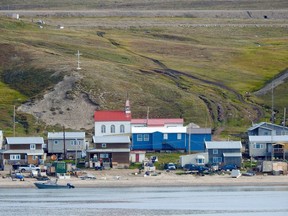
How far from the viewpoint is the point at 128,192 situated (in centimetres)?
10206

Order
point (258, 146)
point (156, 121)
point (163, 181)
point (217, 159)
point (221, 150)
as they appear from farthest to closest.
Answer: point (156, 121), point (258, 146), point (217, 159), point (221, 150), point (163, 181)

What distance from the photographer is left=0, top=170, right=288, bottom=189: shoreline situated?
102375 mm

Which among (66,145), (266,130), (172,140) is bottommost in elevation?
(66,145)

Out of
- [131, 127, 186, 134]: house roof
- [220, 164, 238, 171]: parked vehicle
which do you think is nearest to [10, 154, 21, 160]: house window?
[131, 127, 186, 134]: house roof

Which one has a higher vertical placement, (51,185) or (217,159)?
(217,159)

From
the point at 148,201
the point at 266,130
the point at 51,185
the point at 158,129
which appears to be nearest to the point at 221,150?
the point at 266,130

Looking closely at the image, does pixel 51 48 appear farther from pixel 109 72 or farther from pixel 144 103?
pixel 144 103

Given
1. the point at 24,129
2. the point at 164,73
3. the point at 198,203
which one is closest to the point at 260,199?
the point at 198,203

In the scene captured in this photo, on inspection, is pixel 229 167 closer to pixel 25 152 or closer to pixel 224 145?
pixel 224 145

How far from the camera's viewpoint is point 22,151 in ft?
364

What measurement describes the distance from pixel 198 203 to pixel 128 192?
27.2 feet

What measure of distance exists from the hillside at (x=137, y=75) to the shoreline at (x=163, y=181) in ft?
58.5

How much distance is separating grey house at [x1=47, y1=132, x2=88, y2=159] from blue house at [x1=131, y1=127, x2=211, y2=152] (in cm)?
510

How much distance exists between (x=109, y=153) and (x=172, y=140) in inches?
299
